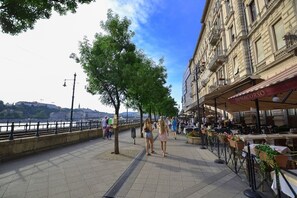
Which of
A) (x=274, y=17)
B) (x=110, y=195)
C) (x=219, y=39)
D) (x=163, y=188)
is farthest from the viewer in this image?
(x=219, y=39)

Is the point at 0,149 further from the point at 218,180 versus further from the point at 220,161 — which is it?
the point at 220,161

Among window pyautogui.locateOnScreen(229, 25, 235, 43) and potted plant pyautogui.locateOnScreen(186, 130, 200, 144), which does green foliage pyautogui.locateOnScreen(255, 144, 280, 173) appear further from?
window pyautogui.locateOnScreen(229, 25, 235, 43)

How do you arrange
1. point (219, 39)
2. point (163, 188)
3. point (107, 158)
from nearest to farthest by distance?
point (163, 188) → point (107, 158) → point (219, 39)

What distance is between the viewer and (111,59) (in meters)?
9.77

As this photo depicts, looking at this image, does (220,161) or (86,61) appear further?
(86,61)

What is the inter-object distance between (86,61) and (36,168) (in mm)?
5394

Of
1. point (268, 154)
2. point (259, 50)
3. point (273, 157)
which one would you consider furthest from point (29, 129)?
Result: point (259, 50)

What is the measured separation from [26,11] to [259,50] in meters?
19.4

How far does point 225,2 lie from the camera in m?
26.0

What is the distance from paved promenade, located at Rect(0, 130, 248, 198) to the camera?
466 cm

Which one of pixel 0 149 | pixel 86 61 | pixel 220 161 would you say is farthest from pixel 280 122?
pixel 0 149

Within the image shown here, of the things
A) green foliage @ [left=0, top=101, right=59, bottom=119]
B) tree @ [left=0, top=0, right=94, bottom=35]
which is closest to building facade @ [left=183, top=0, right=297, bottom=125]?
tree @ [left=0, top=0, right=94, bottom=35]

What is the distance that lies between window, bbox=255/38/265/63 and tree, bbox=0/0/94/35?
17.4 meters

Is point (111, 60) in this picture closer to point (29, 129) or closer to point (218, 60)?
point (29, 129)
